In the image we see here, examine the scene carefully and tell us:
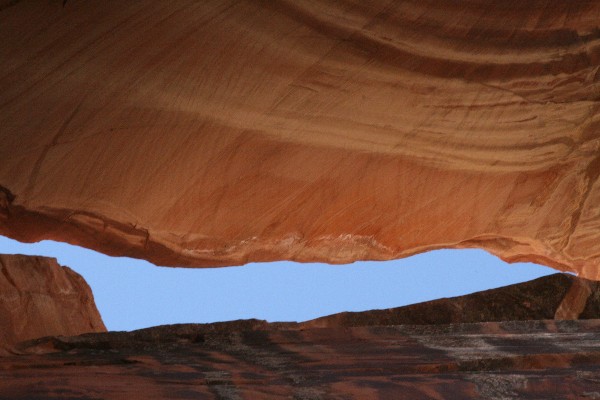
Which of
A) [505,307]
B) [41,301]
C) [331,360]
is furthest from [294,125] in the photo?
[331,360]

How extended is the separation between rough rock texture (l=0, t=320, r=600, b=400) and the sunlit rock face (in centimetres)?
116

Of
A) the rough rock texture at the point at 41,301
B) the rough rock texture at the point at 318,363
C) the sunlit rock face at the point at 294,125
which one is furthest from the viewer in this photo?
the rough rock texture at the point at 41,301

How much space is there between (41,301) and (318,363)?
Result: 2070mm

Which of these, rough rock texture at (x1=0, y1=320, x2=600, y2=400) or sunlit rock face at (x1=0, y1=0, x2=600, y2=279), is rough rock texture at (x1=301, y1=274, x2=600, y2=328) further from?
sunlit rock face at (x1=0, y1=0, x2=600, y2=279)

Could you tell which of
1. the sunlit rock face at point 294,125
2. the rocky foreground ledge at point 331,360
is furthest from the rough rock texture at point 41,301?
the rocky foreground ledge at point 331,360

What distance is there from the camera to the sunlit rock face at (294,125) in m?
4.08

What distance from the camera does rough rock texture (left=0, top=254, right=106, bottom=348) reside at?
4.43 meters

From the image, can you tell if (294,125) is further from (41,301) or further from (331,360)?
(331,360)


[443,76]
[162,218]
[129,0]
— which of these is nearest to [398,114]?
[443,76]

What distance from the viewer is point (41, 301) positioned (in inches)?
183

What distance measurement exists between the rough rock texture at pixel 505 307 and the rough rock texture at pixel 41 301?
1403 millimetres

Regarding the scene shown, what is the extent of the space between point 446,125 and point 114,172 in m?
1.97

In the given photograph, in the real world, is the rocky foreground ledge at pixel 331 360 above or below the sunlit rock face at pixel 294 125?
below

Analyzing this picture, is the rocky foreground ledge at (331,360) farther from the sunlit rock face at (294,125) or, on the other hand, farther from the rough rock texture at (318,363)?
the sunlit rock face at (294,125)
